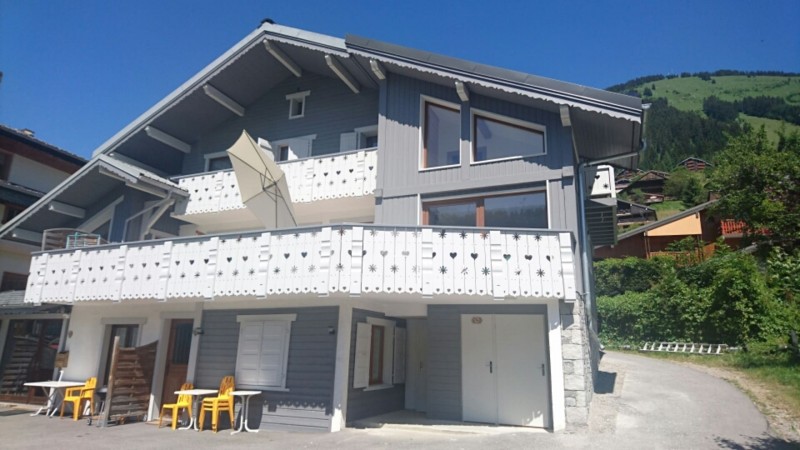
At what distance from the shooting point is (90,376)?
14.0 meters

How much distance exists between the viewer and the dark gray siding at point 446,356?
1088 cm

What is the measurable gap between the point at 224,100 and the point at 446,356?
449 inches

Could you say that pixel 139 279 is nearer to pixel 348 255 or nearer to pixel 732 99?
pixel 348 255

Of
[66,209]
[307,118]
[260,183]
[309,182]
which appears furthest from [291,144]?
[66,209]

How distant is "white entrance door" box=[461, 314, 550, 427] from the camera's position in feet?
33.8

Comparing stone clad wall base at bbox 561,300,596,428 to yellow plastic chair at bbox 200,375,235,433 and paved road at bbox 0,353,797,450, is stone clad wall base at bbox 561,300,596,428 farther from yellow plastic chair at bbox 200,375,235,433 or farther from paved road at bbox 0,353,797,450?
yellow plastic chair at bbox 200,375,235,433

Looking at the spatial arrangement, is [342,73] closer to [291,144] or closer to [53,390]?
[291,144]

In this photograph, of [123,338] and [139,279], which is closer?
[139,279]

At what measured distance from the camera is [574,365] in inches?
377

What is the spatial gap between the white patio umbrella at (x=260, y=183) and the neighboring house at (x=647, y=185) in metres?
61.6

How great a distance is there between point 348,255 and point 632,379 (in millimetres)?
9634

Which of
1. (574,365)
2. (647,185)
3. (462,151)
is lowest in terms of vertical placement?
Result: (574,365)

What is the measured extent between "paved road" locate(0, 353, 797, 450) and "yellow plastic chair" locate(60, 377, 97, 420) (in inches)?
17.8

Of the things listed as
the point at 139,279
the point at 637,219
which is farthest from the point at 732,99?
the point at 139,279
